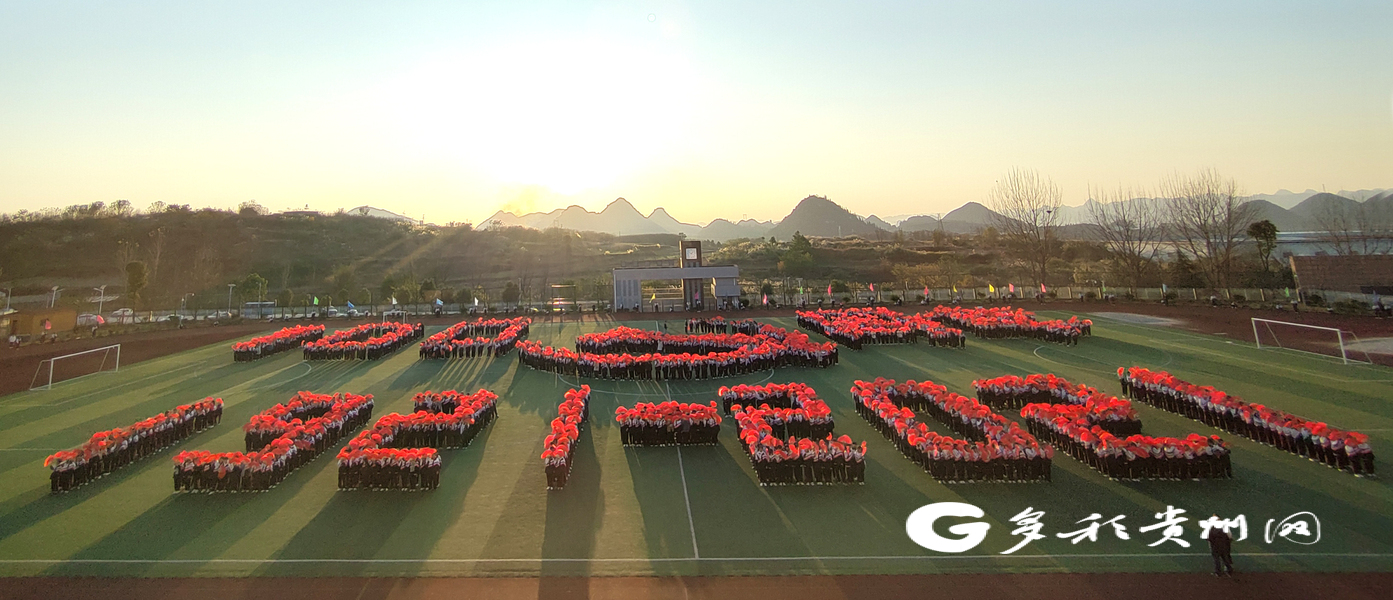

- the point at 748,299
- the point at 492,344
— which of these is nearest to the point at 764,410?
the point at 492,344

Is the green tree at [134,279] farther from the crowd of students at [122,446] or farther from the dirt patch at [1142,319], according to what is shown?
the dirt patch at [1142,319]

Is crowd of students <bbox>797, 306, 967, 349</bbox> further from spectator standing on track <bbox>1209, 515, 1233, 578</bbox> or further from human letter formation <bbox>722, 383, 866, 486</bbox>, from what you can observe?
spectator standing on track <bbox>1209, 515, 1233, 578</bbox>

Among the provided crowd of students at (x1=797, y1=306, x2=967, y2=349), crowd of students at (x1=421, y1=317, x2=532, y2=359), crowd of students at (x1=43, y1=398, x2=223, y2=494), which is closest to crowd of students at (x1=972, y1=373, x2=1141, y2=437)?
crowd of students at (x1=797, y1=306, x2=967, y2=349)

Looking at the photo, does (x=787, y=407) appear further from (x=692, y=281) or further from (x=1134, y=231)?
(x=1134, y=231)

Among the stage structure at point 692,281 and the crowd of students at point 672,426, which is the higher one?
the stage structure at point 692,281

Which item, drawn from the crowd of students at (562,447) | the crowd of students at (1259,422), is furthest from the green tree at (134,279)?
the crowd of students at (1259,422)

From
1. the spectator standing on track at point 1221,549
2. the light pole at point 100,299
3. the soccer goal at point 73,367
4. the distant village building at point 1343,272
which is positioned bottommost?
the spectator standing on track at point 1221,549
